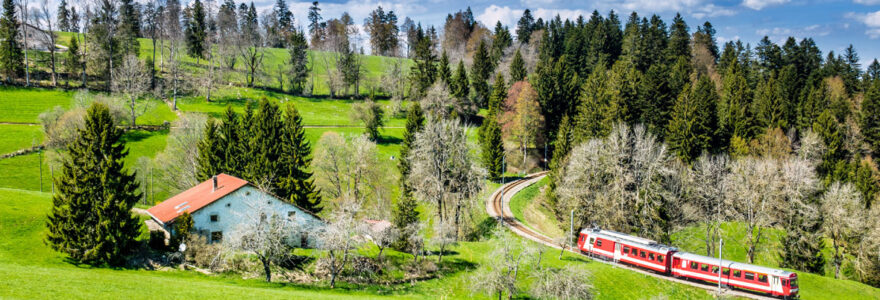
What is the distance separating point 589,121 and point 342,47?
54.7 metres

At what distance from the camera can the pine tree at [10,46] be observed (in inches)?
3017

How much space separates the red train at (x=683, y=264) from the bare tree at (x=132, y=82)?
6354 cm

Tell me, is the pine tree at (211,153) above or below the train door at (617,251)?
above

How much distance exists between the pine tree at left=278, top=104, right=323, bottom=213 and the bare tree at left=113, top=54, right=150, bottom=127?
31.0 meters

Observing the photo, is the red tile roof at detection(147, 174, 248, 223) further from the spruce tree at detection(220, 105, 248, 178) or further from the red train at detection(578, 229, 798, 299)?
the red train at detection(578, 229, 798, 299)

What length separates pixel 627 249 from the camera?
4328 centimetres

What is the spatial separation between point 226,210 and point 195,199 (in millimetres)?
3882

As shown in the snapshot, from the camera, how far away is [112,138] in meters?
33.8

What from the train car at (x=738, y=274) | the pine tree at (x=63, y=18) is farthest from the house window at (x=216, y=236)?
the pine tree at (x=63, y=18)

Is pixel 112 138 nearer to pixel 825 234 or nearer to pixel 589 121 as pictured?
pixel 589 121

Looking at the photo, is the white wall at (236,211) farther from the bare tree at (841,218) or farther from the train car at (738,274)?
the bare tree at (841,218)

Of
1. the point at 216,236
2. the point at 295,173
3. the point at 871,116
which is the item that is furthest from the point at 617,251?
the point at 871,116

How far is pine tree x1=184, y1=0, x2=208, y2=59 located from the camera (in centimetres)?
9969

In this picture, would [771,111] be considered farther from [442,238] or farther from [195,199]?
[195,199]
